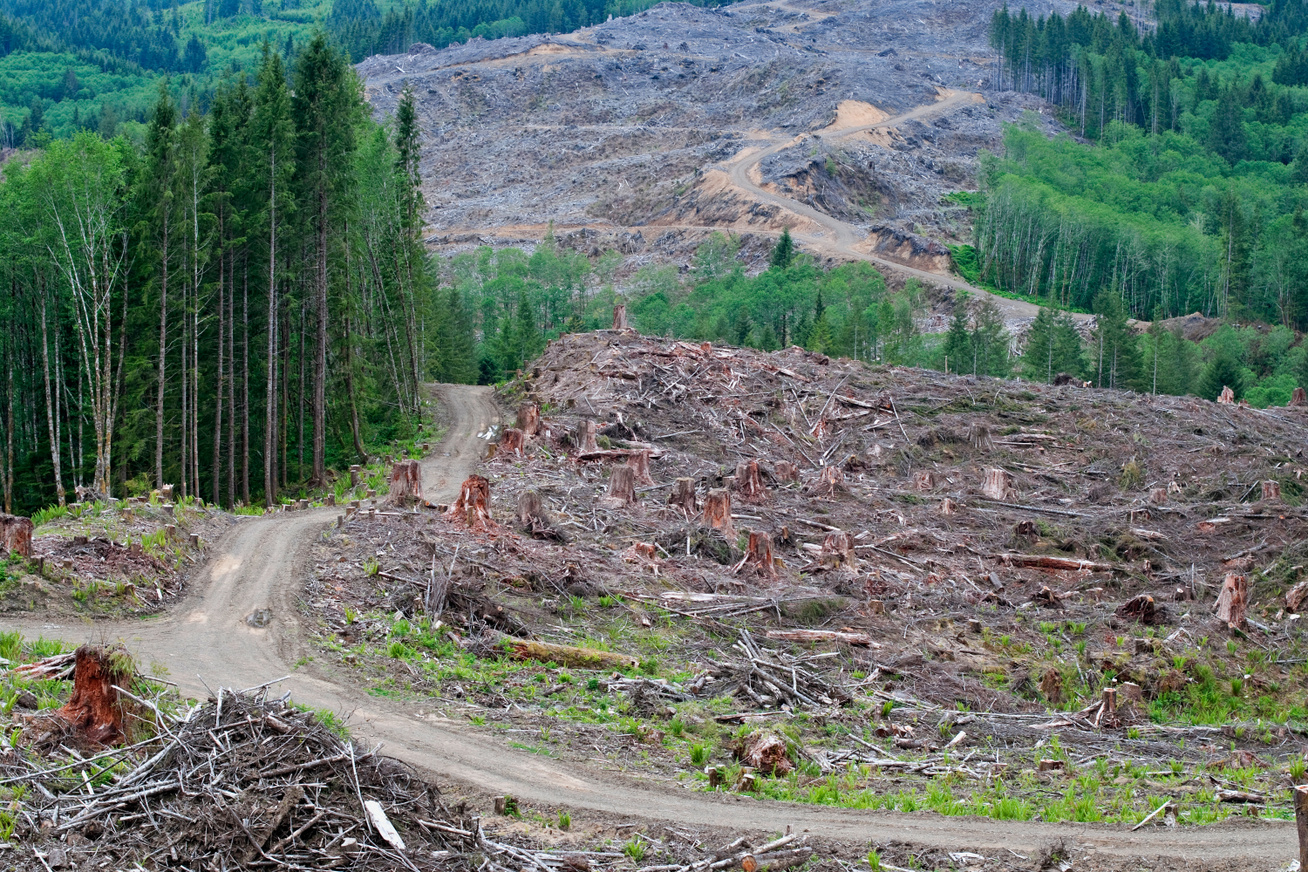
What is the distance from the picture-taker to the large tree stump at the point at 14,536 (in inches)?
672

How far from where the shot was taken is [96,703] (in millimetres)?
10695

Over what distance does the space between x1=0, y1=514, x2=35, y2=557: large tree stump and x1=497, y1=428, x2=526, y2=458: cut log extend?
13.5m

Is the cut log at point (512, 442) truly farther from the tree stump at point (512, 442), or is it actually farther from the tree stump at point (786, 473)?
the tree stump at point (786, 473)

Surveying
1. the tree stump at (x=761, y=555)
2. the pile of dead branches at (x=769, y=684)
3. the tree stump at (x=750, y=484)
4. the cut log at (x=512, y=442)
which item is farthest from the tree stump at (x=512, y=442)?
the pile of dead branches at (x=769, y=684)

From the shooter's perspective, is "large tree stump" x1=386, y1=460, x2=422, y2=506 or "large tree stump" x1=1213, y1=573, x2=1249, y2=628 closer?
"large tree stump" x1=1213, y1=573, x2=1249, y2=628

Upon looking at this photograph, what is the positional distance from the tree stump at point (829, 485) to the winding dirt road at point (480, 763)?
13483 millimetres

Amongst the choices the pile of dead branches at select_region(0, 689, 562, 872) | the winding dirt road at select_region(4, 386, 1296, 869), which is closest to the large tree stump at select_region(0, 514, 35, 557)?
the winding dirt road at select_region(4, 386, 1296, 869)

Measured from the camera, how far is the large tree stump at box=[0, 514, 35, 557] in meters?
17.1

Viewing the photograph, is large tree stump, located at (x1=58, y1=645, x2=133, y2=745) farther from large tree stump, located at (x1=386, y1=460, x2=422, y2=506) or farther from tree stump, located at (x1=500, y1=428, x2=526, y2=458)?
tree stump, located at (x1=500, y1=428, x2=526, y2=458)

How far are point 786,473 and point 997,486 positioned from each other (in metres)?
5.61

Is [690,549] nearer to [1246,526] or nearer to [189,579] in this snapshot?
[189,579]

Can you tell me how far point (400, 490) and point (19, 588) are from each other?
8.22 m

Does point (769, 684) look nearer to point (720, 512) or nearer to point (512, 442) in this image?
point (720, 512)

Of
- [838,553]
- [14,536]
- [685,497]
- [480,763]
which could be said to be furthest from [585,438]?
[480,763]
